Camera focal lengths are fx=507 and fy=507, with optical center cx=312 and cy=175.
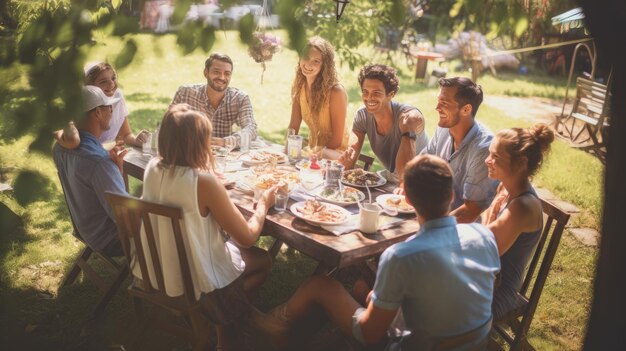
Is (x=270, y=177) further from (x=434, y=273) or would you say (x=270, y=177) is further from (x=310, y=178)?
(x=434, y=273)

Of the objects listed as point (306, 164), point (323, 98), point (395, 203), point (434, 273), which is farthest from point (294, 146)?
point (434, 273)

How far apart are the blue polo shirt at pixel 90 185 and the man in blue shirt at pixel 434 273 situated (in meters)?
1.74

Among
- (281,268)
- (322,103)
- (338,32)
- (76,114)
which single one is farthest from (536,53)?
(76,114)

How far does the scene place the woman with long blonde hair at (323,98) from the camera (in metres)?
4.75

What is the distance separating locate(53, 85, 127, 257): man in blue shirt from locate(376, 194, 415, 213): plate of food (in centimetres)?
157

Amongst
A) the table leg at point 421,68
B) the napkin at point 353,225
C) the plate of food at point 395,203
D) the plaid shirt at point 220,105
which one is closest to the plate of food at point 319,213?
the napkin at point 353,225

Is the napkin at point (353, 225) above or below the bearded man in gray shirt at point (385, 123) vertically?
below

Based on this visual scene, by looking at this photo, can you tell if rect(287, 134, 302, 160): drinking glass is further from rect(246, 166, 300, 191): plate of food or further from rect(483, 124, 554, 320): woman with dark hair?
rect(483, 124, 554, 320): woman with dark hair

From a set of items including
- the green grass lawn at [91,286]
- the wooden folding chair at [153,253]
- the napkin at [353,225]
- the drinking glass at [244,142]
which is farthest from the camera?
the drinking glass at [244,142]

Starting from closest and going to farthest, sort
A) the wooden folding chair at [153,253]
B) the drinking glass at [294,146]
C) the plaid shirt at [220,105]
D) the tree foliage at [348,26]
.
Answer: the wooden folding chair at [153,253]
the drinking glass at [294,146]
the plaid shirt at [220,105]
the tree foliage at [348,26]

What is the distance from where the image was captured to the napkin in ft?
8.90

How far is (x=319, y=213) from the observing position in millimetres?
2855

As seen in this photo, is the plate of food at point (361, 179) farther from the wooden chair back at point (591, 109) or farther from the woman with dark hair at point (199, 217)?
the wooden chair back at point (591, 109)

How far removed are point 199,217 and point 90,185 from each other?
3.11ft
